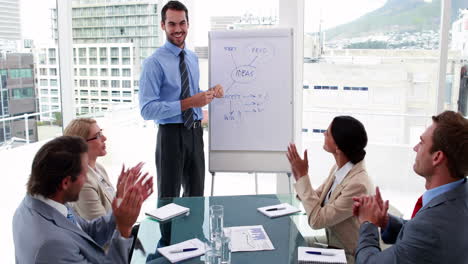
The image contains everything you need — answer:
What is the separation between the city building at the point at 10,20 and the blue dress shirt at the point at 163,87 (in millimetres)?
1421

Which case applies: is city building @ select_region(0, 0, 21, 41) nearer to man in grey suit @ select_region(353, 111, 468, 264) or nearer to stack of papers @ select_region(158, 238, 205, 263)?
stack of papers @ select_region(158, 238, 205, 263)

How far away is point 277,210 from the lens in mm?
2258

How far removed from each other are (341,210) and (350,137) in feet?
1.25

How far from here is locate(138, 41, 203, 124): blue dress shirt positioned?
2969 millimetres

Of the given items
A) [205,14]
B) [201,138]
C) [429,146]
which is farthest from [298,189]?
[205,14]

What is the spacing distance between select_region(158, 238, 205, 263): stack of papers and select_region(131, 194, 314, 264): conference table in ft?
0.08

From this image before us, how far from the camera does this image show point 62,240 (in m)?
1.41

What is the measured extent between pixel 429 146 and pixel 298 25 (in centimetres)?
247

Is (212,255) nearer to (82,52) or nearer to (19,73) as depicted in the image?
(19,73)

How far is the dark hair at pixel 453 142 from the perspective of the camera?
1.47 metres

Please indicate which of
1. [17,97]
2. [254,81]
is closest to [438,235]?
[254,81]

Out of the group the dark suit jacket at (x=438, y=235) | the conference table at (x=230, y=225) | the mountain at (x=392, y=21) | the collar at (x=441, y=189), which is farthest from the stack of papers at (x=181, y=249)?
the mountain at (x=392, y=21)

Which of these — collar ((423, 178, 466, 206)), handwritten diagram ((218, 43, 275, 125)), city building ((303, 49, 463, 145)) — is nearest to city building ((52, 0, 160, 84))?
handwritten diagram ((218, 43, 275, 125))

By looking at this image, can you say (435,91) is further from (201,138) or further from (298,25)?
(201,138)
